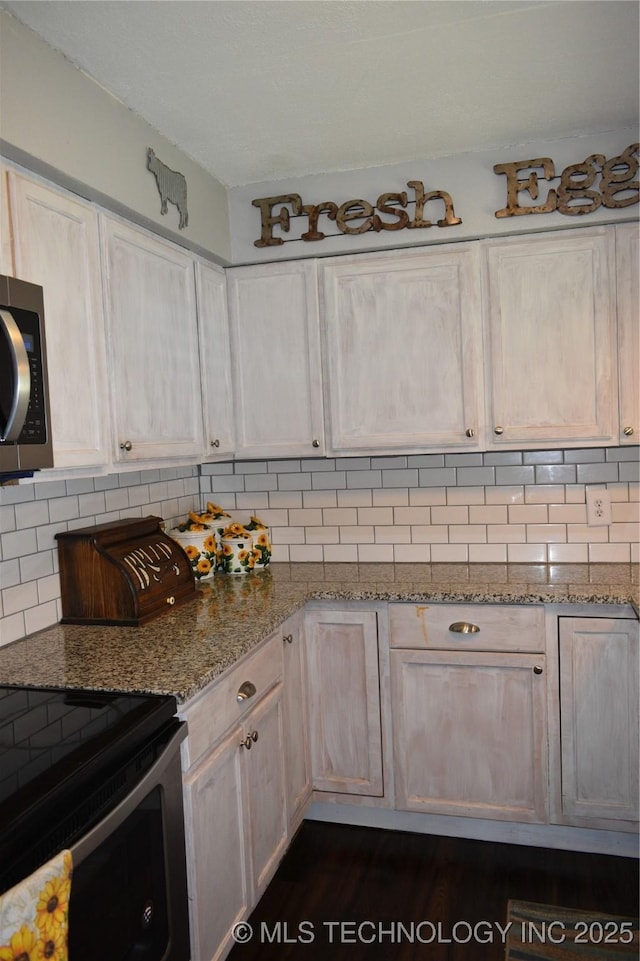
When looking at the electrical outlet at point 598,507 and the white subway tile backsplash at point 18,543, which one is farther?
the electrical outlet at point 598,507

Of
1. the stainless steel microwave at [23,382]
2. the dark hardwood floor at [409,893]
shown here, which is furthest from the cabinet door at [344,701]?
the stainless steel microwave at [23,382]

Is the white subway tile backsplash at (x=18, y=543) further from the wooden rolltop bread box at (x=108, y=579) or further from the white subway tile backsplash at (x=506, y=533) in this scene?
the white subway tile backsplash at (x=506, y=533)

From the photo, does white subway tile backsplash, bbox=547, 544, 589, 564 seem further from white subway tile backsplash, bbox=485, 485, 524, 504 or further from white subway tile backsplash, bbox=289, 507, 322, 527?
white subway tile backsplash, bbox=289, 507, 322, 527

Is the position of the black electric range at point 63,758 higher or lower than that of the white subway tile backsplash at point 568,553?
lower

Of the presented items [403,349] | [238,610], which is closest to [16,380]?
[238,610]

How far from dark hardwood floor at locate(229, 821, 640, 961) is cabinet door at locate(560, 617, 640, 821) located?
21 cm

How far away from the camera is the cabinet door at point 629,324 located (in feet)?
7.89

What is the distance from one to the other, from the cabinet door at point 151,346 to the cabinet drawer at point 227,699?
0.69 m

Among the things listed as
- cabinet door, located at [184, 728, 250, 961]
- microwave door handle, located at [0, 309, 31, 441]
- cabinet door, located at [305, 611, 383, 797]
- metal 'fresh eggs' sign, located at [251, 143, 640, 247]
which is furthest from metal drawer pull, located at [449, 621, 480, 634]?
microwave door handle, located at [0, 309, 31, 441]

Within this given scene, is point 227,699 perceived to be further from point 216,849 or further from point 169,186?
point 169,186

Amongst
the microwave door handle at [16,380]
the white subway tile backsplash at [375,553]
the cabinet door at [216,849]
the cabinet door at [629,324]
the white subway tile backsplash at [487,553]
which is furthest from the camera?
the white subway tile backsplash at [375,553]

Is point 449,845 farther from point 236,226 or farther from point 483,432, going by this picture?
point 236,226

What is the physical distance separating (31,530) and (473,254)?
173 centimetres

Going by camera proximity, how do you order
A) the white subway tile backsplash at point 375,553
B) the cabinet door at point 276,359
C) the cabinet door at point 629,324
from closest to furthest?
the cabinet door at point 629,324, the cabinet door at point 276,359, the white subway tile backsplash at point 375,553
